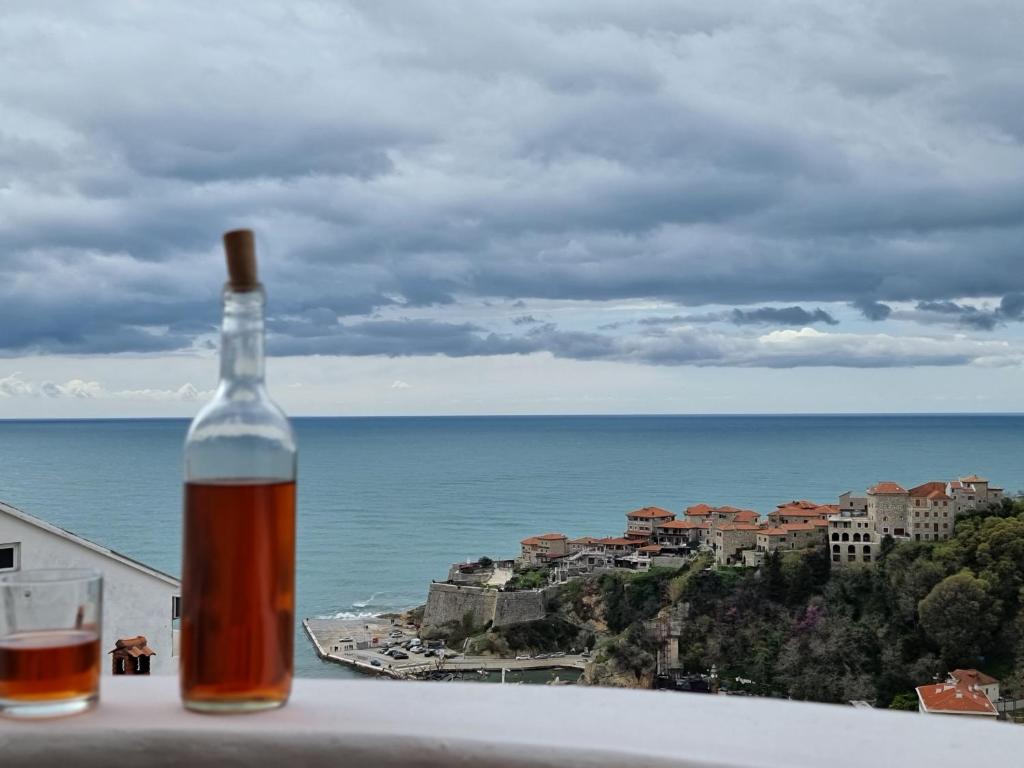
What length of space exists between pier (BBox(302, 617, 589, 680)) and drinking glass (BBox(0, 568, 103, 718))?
19.2 meters

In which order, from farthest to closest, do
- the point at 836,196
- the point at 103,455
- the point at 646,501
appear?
the point at 103,455 < the point at 836,196 < the point at 646,501

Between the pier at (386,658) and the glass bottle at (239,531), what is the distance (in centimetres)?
1919

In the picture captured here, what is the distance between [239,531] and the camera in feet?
2.13

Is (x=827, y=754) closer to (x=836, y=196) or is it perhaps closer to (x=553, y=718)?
(x=553, y=718)

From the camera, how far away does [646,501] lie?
46500 mm

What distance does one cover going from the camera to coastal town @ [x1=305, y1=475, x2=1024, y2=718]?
21.5 meters

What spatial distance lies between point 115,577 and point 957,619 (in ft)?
57.6

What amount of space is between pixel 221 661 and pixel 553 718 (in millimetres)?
224

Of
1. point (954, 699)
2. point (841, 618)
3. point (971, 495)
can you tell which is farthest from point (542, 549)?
point (954, 699)

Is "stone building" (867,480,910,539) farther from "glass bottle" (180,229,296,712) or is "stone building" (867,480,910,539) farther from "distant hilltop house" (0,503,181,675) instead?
"glass bottle" (180,229,296,712)

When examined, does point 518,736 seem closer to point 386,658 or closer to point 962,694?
point 962,694

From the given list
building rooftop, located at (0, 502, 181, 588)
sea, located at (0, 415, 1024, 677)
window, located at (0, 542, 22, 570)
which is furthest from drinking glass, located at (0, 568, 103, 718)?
sea, located at (0, 415, 1024, 677)

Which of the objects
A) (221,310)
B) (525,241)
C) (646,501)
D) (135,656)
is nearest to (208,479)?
(221,310)

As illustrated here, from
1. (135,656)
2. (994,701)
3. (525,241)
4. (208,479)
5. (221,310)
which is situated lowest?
(994,701)
